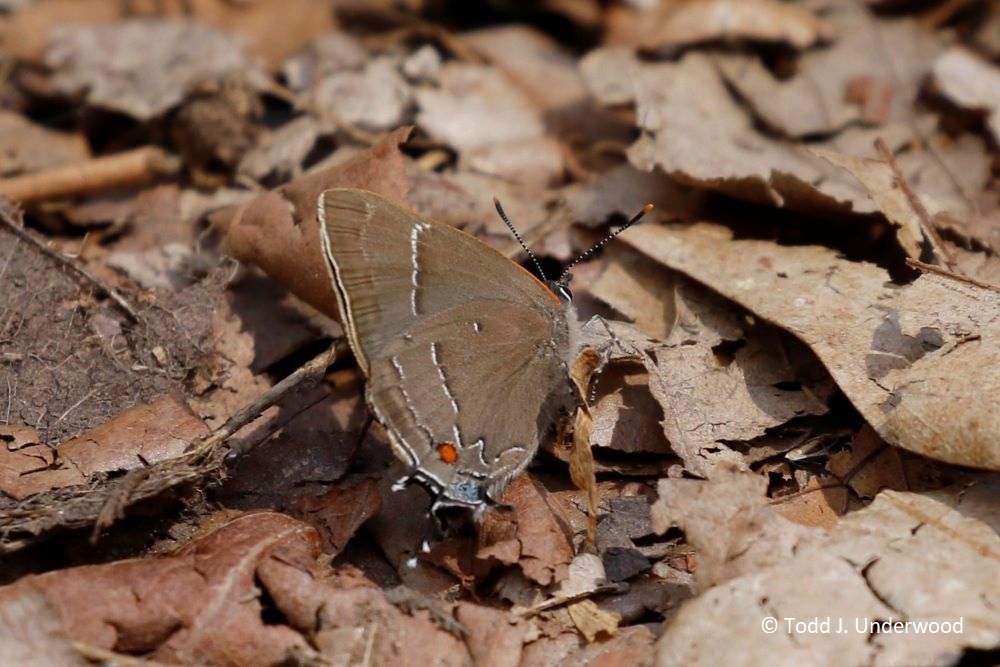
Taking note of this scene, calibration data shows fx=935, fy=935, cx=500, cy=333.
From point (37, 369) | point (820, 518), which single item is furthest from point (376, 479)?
point (820, 518)

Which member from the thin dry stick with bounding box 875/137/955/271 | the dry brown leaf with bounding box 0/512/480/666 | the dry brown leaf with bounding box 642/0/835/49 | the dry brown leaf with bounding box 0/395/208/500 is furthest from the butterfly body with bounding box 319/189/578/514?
the dry brown leaf with bounding box 642/0/835/49

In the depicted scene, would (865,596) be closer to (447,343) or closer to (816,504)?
(816,504)

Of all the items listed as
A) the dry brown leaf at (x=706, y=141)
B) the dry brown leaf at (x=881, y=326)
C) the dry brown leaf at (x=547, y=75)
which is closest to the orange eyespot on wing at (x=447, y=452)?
the dry brown leaf at (x=881, y=326)

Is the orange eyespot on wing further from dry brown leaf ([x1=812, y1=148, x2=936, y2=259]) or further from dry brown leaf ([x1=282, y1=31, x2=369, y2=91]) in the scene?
dry brown leaf ([x1=282, y1=31, x2=369, y2=91])

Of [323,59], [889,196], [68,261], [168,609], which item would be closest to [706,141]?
[889,196]

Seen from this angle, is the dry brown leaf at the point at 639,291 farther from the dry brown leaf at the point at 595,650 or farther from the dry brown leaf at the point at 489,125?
the dry brown leaf at the point at 595,650

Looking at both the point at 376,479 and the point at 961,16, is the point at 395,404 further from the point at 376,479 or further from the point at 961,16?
the point at 961,16
